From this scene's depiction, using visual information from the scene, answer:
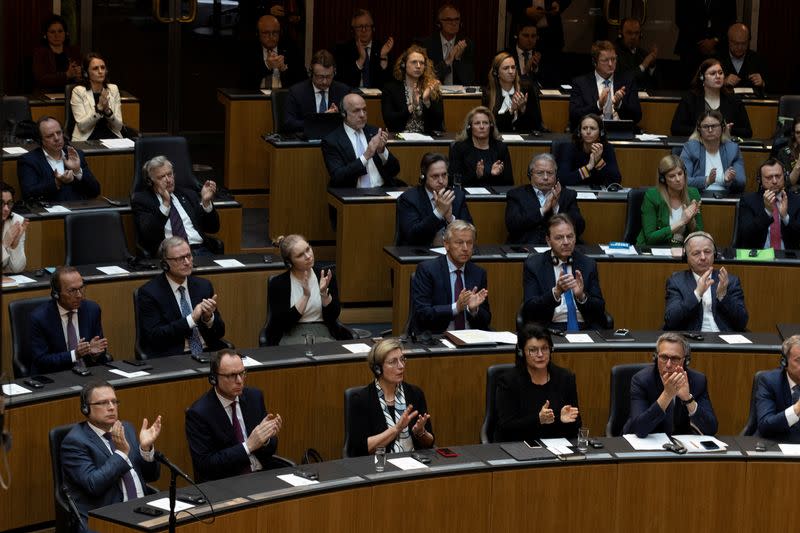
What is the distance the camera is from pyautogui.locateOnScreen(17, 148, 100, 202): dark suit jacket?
883cm

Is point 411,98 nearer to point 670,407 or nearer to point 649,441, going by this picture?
point 670,407

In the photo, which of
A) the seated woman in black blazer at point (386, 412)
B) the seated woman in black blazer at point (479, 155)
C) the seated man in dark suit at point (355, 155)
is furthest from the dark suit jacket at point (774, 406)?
the seated man in dark suit at point (355, 155)

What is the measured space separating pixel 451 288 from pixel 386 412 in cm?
154

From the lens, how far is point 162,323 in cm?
752

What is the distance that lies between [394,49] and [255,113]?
266cm

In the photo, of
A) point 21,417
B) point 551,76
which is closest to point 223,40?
point 551,76

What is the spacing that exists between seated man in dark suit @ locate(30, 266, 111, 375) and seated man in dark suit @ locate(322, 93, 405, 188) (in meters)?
2.66

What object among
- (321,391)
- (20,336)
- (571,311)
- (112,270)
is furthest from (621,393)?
(20,336)

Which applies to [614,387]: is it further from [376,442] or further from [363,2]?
[363,2]

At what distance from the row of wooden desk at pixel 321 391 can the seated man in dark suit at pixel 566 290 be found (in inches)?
14.8

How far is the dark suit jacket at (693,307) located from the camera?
7953 millimetres

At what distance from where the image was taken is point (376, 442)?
641cm

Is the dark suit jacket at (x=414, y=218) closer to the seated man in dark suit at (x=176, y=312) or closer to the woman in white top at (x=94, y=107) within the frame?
the seated man in dark suit at (x=176, y=312)

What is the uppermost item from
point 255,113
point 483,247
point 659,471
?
point 255,113
